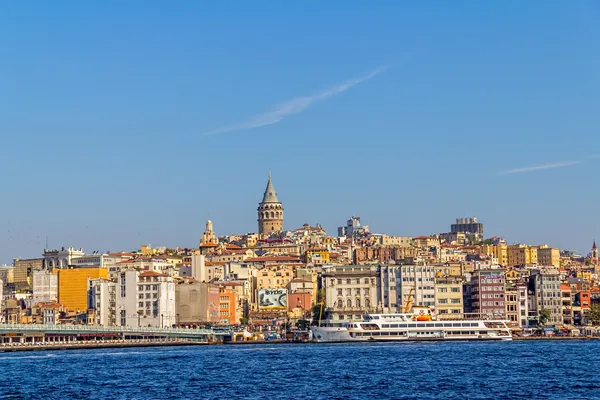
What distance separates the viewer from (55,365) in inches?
2980

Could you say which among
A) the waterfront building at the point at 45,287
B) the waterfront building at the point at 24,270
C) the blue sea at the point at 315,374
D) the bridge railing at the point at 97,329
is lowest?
the blue sea at the point at 315,374

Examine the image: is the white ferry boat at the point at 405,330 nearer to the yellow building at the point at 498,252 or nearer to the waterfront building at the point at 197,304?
the waterfront building at the point at 197,304

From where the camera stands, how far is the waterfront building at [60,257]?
171625 mm

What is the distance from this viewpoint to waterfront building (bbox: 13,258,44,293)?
585 feet

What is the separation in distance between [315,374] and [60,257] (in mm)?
117029

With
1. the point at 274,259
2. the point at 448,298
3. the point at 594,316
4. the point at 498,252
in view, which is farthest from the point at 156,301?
the point at 498,252

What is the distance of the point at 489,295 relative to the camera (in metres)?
124

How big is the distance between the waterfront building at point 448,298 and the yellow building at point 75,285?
4142 centimetres

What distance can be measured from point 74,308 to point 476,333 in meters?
53.3

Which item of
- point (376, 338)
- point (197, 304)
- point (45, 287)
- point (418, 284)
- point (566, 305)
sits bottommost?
point (376, 338)

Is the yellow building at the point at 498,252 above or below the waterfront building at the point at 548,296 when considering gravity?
above

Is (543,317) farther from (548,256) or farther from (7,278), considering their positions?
(7,278)

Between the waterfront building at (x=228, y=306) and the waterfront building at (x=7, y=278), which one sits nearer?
the waterfront building at (x=228, y=306)

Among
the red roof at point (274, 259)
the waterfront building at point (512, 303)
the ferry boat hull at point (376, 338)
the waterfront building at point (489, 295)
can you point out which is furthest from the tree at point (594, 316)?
the red roof at point (274, 259)
